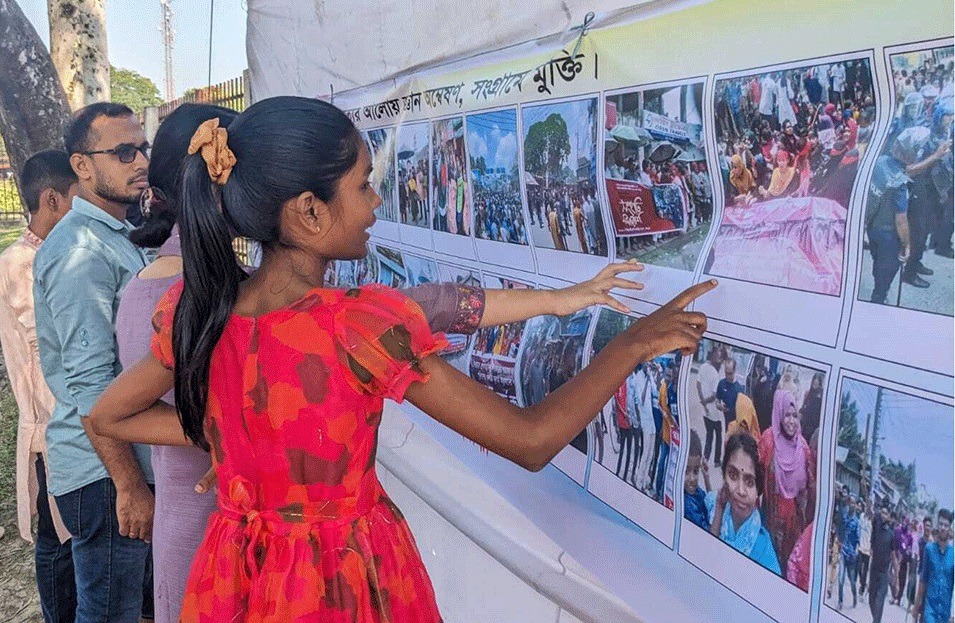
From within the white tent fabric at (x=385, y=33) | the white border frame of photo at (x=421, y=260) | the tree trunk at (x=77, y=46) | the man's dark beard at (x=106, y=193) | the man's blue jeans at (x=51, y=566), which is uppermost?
the tree trunk at (x=77, y=46)

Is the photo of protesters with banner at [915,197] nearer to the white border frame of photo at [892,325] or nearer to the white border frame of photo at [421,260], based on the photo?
the white border frame of photo at [892,325]

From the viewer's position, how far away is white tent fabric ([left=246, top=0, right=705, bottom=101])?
1086 millimetres

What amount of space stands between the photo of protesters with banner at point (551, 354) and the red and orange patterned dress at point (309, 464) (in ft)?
0.96

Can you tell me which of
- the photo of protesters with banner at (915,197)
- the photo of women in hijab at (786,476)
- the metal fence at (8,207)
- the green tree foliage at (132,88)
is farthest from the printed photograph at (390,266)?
the green tree foliage at (132,88)

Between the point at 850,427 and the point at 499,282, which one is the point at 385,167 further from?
the point at 850,427

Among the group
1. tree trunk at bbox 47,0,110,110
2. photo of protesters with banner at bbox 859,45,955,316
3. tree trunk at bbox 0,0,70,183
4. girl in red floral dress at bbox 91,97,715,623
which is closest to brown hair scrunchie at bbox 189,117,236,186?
girl in red floral dress at bbox 91,97,715,623

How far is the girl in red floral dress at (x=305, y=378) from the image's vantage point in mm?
875

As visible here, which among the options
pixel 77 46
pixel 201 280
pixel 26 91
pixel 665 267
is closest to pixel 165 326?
pixel 201 280

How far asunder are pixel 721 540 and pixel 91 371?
117cm

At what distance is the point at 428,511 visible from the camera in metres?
1.69

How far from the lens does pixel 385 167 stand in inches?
65.6

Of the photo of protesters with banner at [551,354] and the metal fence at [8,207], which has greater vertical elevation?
the photo of protesters with banner at [551,354]

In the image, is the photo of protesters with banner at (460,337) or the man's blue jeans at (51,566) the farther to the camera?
the man's blue jeans at (51,566)

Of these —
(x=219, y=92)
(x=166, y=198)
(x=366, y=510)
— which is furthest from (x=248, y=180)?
(x=219, y=92)
